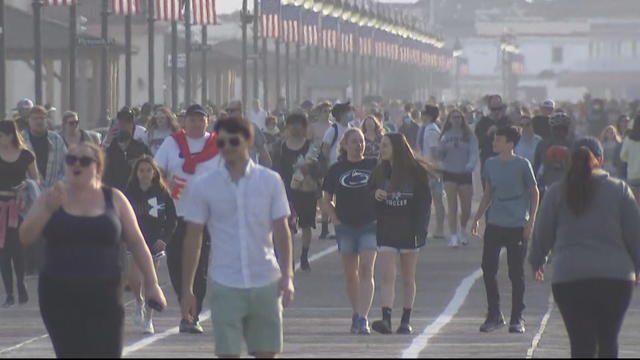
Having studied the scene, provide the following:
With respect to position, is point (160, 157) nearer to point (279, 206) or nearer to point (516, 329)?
point (516, 329)

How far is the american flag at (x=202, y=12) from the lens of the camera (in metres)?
47.0

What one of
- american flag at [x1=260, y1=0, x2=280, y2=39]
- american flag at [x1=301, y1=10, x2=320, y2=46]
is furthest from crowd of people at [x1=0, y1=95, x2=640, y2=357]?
american flag at [x1=301, y1=10, x2=320, y2=46]

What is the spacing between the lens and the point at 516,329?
16.3 meters

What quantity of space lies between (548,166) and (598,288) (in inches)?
427

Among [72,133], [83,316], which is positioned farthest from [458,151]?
[83,316]

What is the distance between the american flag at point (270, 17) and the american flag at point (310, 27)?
707 cm

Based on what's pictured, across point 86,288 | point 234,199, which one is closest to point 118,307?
point 86,288

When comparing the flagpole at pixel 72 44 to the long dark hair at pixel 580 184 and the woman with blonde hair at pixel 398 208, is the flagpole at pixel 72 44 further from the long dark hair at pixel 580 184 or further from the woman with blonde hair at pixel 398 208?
the long dark hair at pixel 580 184

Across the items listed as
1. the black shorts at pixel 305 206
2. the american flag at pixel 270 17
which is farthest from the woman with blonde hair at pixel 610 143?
the american flag at pixel 270 17

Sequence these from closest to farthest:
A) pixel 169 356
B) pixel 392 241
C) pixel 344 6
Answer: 1. pixel 169 356
2. pixel 392 241
3. pixel 344 6

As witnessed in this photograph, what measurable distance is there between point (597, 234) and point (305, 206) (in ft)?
35.2

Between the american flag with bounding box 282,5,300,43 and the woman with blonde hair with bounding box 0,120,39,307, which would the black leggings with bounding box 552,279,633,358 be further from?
the american flag with bounding box 282,5,300,43

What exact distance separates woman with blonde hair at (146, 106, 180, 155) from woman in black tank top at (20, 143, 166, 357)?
9911 millimetres

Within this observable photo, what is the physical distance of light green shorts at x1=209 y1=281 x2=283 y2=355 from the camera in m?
10.5
